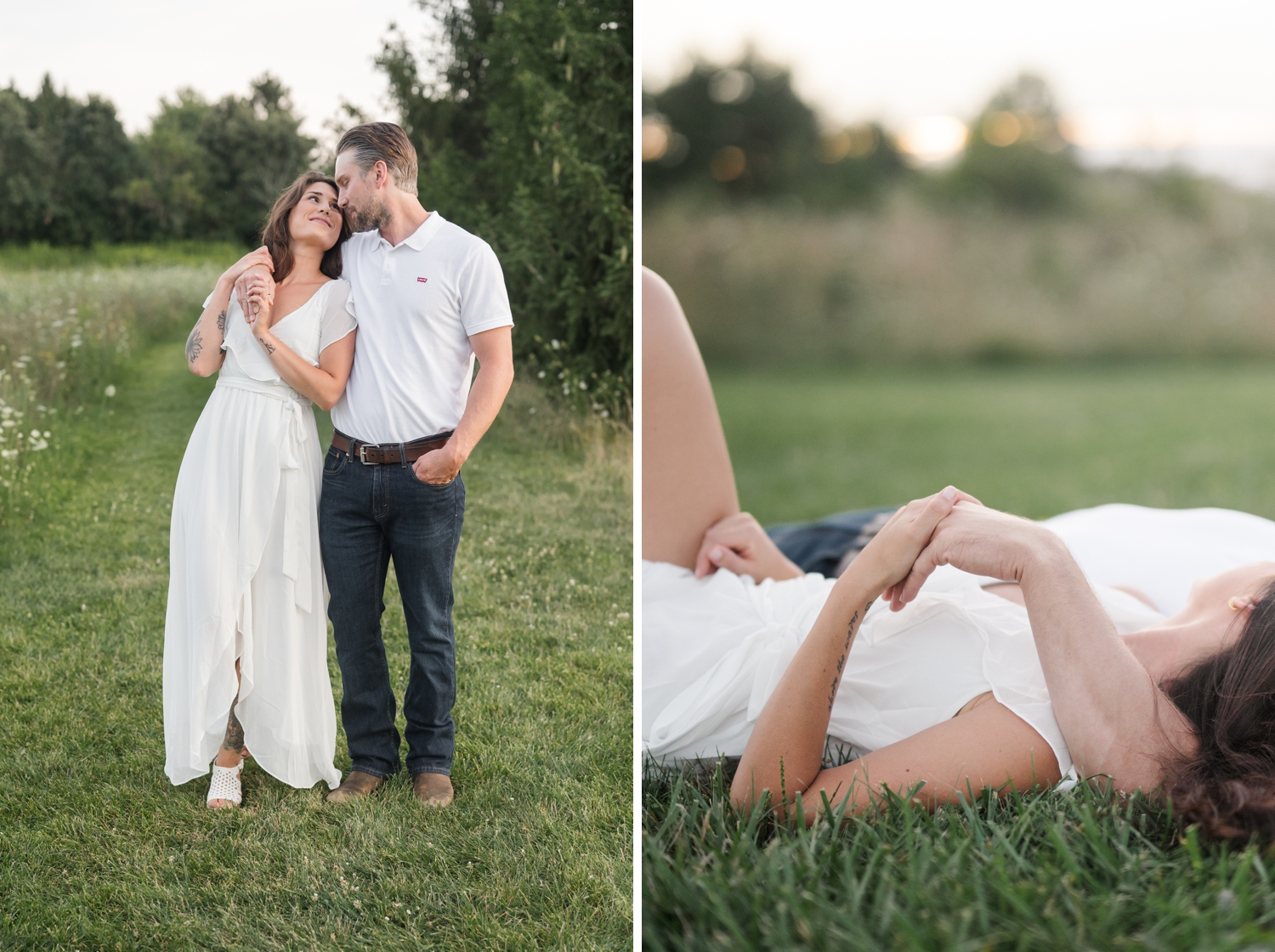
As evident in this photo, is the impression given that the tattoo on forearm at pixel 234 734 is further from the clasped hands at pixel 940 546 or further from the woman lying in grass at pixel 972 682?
the clasped hands at pixel 940 546

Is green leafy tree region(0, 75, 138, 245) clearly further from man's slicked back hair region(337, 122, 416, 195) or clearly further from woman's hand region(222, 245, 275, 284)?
man's slicked back hair region(337, 122, 416, 195)

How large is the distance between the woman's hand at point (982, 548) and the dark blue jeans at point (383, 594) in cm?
90

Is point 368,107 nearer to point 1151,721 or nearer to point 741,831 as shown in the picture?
point 741,831

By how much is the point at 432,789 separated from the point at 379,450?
654mm

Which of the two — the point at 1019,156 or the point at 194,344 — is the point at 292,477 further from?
the point at 1019,156

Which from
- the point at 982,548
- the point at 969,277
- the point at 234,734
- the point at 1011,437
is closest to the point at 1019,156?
the point at 969,277

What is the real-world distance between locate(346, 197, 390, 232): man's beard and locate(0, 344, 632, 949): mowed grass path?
426mm

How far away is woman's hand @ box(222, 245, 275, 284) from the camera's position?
71.9 inches

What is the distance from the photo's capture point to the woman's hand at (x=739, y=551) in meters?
1.95

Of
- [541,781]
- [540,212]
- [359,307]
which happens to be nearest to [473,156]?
[540,212]

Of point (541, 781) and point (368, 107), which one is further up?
point (368, 107)

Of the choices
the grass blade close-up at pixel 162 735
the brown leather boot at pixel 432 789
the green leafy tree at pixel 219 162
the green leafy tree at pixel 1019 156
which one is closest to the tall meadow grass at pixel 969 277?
the green leafy tree at pixel 1019 156

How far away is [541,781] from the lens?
6.32 ft

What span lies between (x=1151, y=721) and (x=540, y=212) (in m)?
1.55
